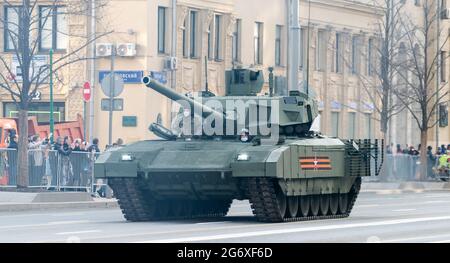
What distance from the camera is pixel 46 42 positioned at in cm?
5025

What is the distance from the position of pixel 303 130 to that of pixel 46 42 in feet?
74.1

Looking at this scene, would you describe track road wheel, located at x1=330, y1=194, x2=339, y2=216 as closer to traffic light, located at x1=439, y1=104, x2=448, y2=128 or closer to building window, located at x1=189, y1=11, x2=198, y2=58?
building window, located at x1=189, y1=11, x2=198, y2=58

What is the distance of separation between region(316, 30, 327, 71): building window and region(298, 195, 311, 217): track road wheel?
33.5 m

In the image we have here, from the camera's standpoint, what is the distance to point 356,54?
64500 mm

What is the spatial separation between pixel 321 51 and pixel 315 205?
33.7m

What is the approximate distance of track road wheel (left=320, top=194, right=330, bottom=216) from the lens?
2914 centimetres

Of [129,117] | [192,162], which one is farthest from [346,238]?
[129,117]

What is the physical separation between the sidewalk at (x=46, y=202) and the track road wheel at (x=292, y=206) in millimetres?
7185

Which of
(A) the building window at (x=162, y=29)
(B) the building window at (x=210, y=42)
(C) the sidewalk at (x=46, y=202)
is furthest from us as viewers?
(B) the building window at (x=210, y=42)

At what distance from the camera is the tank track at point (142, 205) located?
2756cm

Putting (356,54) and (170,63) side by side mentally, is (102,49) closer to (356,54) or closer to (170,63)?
(170,63)

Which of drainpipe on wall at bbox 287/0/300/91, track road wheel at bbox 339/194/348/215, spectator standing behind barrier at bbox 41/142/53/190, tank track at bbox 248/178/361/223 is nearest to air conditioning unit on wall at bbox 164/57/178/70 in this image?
drainpipe on wall at bbox 287/0/300/91

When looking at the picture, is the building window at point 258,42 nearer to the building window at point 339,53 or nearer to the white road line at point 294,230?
the building window at point 339,53

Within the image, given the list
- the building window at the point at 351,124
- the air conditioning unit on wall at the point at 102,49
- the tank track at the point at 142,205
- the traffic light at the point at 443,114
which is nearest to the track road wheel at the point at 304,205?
the tank track at the point at 142,205
